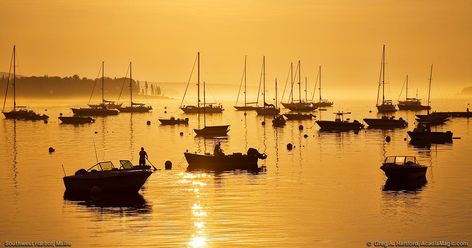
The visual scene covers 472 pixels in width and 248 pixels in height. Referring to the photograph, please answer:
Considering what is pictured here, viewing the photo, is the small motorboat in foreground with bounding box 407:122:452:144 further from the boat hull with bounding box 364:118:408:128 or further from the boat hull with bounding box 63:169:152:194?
the boat hull with bounding box 63:169:152:194

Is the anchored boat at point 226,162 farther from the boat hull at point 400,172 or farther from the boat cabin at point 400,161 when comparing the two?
the boat hull at point 400,172

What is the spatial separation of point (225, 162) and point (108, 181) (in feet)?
65.6

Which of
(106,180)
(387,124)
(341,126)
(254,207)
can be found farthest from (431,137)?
(106,180)

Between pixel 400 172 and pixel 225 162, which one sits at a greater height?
pixel 400 172

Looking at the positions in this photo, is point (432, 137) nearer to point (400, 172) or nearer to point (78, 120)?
point (400, 172)

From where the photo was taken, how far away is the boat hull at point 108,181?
189 ft

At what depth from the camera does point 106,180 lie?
5753 cm

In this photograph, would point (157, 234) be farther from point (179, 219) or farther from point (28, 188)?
point (28, 188)

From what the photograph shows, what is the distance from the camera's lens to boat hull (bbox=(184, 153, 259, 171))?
7581 centimetres

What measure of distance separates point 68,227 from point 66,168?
119ft

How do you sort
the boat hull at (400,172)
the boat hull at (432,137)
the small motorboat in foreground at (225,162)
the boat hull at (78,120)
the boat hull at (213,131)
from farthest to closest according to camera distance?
1. the boat hull at (78,120)
2. the boat hull at (213,131)
3. the boat hull at (432,137)
4. the small motorboat in foreground at (225,162)
5. the boat hull at (400,172)

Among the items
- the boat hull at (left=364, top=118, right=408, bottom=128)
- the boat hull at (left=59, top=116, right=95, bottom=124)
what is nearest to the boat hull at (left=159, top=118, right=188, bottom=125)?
the boat hull at (left=59, top=116, right=95, bottom=124)

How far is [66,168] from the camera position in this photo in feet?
274

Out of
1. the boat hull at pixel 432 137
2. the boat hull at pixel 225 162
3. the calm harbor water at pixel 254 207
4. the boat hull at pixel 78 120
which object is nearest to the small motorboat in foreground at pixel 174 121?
the boat hull at pixel 78 120
